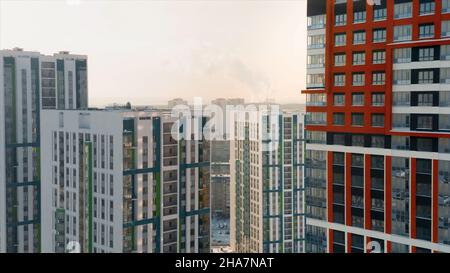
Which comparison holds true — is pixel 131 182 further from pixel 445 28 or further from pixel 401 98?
pixel 445 28

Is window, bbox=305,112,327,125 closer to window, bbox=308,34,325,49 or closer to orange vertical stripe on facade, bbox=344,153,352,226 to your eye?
orange vertical stripe on facade, bbox=344,153,352,226

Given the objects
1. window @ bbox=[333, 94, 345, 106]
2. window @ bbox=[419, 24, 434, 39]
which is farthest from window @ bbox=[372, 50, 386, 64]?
window @ bbox=[333, 94, 345, 106]

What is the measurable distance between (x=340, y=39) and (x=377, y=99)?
40.9 inches

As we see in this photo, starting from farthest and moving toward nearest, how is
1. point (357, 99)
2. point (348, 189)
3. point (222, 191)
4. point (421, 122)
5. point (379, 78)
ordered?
point (222, 191), point (348, 189), point (357, 99), point (379, 78), point (421, 122)

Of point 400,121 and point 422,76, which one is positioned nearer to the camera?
point 422,76

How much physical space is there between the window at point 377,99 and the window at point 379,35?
70 centimetres

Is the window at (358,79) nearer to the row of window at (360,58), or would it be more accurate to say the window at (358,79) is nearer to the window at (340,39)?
the row of window at (360,58)

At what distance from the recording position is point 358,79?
7.23 metres

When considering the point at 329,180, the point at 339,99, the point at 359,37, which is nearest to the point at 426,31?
the point at 359,37

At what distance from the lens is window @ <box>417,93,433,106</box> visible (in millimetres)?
6492

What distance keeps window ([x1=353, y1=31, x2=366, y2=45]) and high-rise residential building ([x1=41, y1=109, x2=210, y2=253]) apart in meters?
3.23

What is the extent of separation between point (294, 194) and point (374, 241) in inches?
304

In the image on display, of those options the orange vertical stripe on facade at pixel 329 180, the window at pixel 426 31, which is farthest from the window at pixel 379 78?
the orange vertical stripe on facade at pixel 329 180
